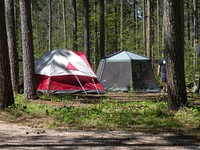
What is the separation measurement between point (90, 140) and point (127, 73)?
9.54 metres

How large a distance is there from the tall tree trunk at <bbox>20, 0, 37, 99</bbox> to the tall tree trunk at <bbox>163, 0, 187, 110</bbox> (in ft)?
15.5

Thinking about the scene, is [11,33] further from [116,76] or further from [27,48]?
[116,76]

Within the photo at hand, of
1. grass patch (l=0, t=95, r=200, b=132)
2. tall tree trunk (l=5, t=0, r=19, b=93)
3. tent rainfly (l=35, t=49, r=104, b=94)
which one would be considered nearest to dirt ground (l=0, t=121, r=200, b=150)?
grass patch (l=0, t=95, r=200, b=132)

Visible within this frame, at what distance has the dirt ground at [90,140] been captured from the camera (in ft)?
17.0

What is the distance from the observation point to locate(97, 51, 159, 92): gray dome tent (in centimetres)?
1495

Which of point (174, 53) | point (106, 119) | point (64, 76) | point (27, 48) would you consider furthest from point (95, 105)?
point (64, 76)

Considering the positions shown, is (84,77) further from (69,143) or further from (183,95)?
(69,143)

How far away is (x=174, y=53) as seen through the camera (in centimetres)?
758

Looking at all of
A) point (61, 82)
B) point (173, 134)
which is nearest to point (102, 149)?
point (173, 134)

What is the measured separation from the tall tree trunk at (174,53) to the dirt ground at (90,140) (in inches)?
70.8

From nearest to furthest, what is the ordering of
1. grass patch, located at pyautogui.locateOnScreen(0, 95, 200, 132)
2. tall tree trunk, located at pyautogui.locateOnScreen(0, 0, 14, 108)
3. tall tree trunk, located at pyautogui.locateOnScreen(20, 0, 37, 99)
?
1. grass patch, located at pyautogui.locateOnScreen(0, 95, 200, 132)
2. tall tree trunk, located at pyautogui.locateOnScreen(0, 0, 14, 108)
3. tall tree trunk, located at pyautogui.locateOnScreen(20, 0, 37, 99)

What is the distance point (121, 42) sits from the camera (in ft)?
98.2

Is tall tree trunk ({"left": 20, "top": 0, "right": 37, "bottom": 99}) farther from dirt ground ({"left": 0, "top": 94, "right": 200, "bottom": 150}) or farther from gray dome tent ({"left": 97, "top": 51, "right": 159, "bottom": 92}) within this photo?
gray dome tent ({"left": 97, "top": 51, "right": 159, "bottom": 92})

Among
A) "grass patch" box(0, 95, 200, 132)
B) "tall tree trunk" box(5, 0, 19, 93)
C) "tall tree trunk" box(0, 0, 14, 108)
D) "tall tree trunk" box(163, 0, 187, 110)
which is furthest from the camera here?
"tall tree trunk" box(5, 0, 19, 93)
